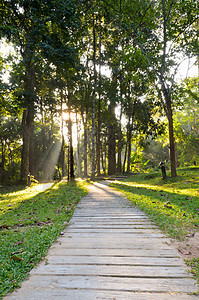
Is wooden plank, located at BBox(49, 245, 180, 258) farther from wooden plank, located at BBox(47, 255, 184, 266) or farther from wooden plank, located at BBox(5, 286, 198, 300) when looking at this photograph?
wooden plank, located at BBox(5, 286, 198, 300)

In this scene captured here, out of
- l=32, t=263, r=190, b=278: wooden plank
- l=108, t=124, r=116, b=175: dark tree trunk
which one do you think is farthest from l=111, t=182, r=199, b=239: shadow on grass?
l=108, t=124, r=116, b=175: dark tree trunk

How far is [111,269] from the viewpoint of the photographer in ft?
9.20

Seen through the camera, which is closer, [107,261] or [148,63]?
[107,261]

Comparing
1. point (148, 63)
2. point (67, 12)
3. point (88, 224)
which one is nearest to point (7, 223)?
point (88, 224)

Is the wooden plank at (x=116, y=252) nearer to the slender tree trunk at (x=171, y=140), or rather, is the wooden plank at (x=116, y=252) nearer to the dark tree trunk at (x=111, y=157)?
the slender tree trunk at (x=171, y=140)

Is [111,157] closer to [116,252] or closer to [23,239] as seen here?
[23,239]

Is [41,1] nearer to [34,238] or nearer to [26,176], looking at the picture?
[34,238]

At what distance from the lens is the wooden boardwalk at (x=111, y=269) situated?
229 centimetres

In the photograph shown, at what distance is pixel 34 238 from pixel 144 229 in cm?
243

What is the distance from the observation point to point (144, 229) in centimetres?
460

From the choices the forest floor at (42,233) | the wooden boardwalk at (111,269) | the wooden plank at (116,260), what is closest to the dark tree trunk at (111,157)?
the forest floor at (42,233)

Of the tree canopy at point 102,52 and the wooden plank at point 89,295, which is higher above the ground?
the tree canopy at point 102,52

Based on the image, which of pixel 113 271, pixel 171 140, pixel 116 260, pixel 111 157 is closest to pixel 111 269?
pixel 113 271

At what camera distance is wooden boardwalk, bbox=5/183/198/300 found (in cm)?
229
